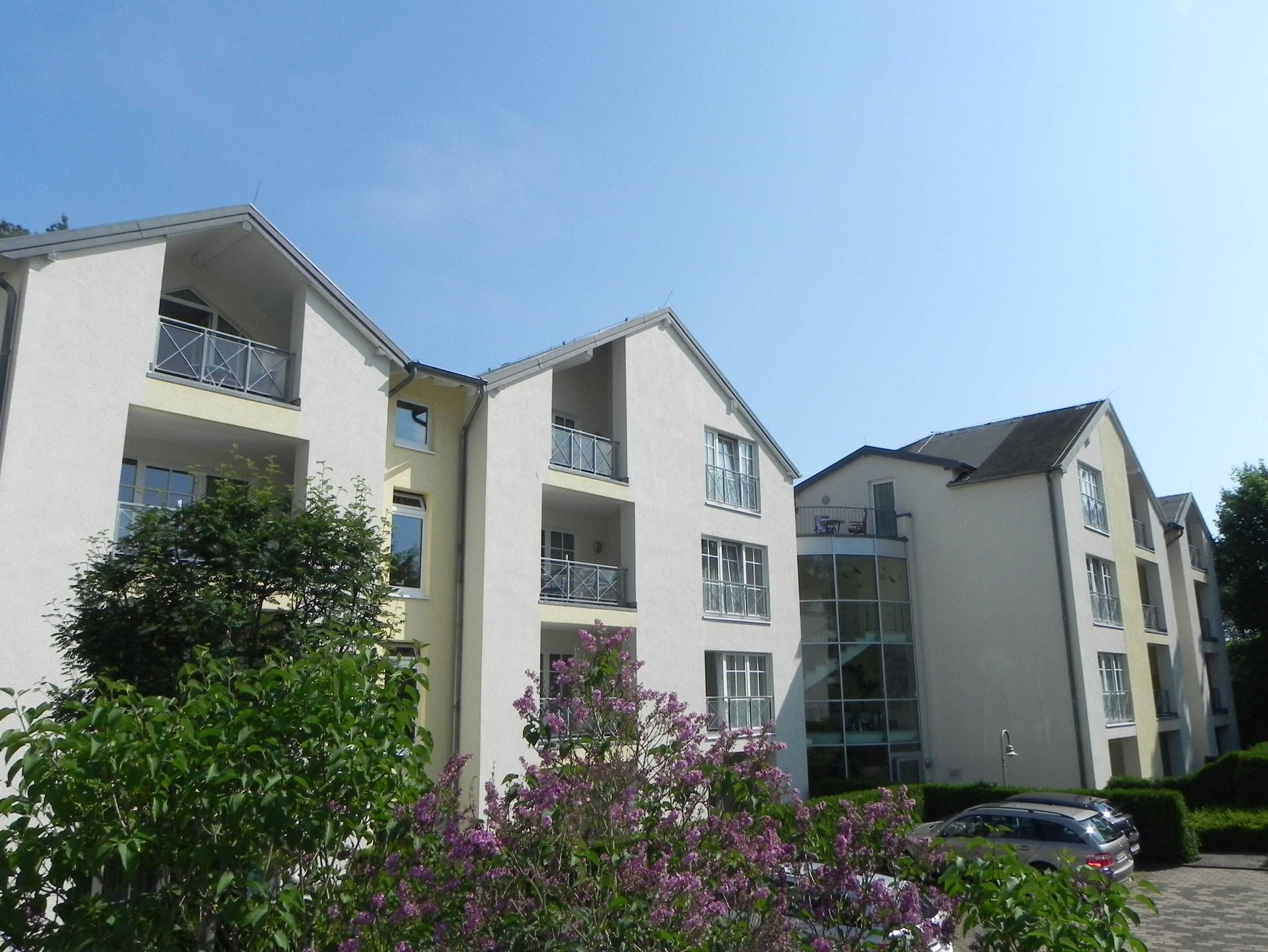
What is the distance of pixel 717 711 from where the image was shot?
22219 millimetres

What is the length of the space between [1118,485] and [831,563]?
1162 cm

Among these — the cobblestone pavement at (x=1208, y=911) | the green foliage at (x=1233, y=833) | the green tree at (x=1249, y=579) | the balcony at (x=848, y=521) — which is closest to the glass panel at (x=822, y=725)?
the balcony at (x=848, y=521)

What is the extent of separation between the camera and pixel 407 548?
17.6 m

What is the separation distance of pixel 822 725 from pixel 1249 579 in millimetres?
26659

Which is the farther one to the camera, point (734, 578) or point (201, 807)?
point (734, 578)

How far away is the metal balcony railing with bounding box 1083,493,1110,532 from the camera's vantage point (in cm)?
3023

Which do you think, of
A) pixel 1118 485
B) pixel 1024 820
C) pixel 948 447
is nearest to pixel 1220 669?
pixel 1118 485

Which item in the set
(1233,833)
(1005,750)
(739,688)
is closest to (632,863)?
(739,688)

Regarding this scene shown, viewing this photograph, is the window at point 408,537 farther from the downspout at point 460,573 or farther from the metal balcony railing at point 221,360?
the metal balcony railing at point 221,360

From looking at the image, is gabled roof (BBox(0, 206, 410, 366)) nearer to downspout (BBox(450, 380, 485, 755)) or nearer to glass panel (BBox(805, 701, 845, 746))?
downspout (BBox(450, 380, 485, 755))

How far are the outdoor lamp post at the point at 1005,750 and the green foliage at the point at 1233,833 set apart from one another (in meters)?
4.67

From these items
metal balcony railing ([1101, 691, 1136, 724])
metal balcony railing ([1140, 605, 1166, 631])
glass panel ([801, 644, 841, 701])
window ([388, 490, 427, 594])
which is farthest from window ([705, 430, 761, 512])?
metal balcony railing ([1140, 605, 1166, 631])

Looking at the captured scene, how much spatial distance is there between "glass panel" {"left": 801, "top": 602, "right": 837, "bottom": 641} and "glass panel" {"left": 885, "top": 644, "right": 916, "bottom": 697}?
2016 millimetres

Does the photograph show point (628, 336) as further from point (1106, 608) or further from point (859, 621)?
point (1106, 608)
